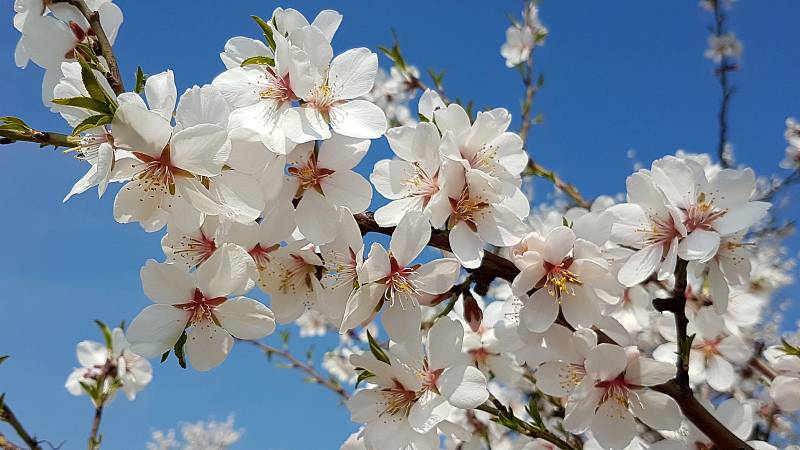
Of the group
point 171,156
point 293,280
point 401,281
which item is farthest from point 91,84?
point 401,281

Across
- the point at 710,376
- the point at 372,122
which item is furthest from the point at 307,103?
the point at 710,376

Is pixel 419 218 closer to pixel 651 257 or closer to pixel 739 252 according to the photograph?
pixel 651 257

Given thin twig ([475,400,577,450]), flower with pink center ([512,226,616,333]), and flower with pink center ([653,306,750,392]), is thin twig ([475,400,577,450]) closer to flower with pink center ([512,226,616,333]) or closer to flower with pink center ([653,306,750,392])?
flower with pink center ([512,226,616,333])

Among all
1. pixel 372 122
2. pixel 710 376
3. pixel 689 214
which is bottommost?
pixel 710 376

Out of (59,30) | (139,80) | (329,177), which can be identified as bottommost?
(329,177)

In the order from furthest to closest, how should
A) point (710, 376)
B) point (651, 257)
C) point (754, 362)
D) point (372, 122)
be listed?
point (754, 362)
point (710, 376)
point (651, 257)
point (372, 122)

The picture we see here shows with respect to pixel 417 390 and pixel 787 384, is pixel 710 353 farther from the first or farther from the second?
pixel 417 390
